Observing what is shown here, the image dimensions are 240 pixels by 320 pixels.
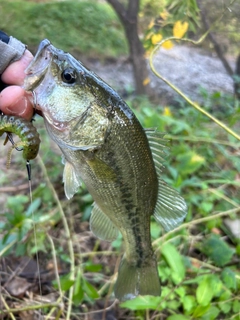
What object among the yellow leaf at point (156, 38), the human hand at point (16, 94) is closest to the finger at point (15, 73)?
the human hand at point (16, 94)

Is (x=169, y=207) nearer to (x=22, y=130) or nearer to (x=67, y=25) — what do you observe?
(x=22, y=130)

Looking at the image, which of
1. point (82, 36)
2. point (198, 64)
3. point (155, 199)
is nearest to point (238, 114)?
point (155, 199)

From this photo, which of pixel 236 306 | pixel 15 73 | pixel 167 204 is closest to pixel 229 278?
pixel 236 306

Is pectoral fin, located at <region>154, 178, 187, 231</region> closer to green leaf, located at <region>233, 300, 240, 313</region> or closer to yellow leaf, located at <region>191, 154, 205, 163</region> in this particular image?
green leaf, located at <region>233, 300, 240, 313</region>

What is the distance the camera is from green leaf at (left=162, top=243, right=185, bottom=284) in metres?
1.86

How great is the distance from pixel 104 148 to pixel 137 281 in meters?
0.64

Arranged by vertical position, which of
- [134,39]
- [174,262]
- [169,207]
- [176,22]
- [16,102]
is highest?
[16,102]

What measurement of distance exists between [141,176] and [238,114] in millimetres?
1854

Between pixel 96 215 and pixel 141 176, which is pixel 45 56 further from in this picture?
pixel 96 215

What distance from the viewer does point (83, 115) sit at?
117 cm

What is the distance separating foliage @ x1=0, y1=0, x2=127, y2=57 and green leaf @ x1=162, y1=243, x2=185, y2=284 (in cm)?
701

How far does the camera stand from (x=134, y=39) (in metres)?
4.88

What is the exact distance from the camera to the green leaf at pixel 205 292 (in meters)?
1.75

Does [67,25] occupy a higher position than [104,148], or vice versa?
[104,148]
